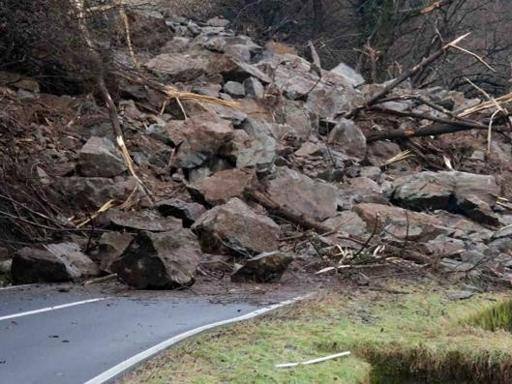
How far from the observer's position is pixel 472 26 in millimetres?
28219

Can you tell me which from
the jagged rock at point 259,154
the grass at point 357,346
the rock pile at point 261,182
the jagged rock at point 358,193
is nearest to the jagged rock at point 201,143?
the rock pile at point 261,182

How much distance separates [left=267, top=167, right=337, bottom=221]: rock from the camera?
13.2m

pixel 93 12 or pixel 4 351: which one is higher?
pixel 93 12

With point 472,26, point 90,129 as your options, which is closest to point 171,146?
point 90,129

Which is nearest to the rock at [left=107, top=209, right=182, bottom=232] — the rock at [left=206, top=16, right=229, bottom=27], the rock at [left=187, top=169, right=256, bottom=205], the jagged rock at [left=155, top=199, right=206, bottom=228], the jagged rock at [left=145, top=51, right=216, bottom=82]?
the jagged rock at [left=155, top=199, right=206, bottom=228]

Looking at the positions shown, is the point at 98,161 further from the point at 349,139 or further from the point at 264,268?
the point at 349,139

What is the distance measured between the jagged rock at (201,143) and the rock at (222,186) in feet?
3.36

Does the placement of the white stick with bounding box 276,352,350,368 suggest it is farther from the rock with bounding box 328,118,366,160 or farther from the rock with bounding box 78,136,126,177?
the rock with bounding box 328,118,366,160

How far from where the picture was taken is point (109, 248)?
10820mm

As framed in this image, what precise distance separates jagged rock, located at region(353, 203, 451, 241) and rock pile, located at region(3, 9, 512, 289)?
0.03 meters

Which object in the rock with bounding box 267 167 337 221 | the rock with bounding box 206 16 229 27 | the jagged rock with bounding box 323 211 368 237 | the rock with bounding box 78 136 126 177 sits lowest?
the jagged rock with bounding box 323 211 368 237

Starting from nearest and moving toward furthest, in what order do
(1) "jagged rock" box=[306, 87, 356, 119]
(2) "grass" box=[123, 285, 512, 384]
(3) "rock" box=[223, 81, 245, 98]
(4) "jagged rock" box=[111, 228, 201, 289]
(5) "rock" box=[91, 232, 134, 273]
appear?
(2) "grass" box=[123, 285, 512, 384]
(4) "jagged rock" box=[111, 228, 201, 289]
(5) "rock" box=[91, 232, 134, 273]
(3) "rock" box=[223, 81, 245, 98]
(1) "jagged rock" box=[306, 87, 356, 119]

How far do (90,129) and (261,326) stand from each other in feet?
24.3

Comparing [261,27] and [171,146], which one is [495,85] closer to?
[261,27]
